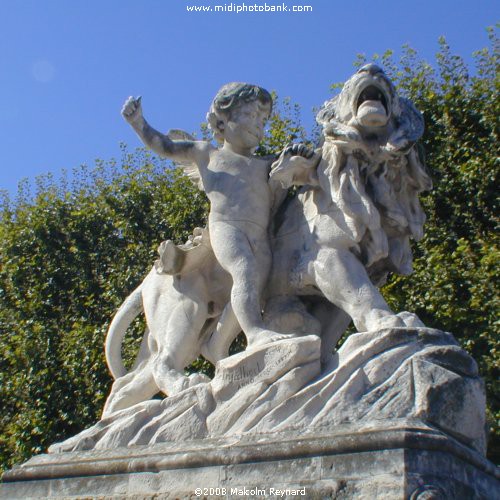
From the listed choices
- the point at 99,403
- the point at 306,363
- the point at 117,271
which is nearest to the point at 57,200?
the point at 117,271

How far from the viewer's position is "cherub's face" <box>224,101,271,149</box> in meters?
6.64

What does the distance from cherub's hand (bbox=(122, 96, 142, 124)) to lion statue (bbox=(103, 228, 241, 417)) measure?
2.98 feet

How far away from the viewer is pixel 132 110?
6641mm

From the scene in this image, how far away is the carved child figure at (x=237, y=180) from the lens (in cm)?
610

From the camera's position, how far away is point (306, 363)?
17.9 ft

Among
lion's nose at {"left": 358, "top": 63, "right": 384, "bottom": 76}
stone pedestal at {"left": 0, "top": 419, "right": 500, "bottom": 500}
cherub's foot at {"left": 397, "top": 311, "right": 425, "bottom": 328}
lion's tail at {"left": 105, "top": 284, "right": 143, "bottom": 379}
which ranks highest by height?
lion's nose at {"left": 358, "top": 63, "right": 384, "bottom": 76}

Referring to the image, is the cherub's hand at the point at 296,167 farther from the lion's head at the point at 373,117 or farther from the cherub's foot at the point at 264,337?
the cherub's foot at the point at 264,337

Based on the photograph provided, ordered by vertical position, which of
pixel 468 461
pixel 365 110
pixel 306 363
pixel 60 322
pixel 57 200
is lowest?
pixel 468 461

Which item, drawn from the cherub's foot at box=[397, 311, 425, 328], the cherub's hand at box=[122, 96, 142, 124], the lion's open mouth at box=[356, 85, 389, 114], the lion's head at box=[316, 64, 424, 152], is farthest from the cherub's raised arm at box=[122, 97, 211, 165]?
the cherub's foot at box=[397, 311, 425, 328]

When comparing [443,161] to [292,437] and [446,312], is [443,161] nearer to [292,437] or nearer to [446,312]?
[446,312]

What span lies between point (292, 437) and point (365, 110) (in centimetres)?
230

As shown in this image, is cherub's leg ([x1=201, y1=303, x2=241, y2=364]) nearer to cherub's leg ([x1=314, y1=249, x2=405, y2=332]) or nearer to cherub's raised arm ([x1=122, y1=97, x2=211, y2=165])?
cherub's leg ([x1=314, y1=249, x2=405, y2=332])

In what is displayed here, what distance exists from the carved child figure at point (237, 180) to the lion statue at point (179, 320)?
226 millimetres

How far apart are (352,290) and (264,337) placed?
61 cm
